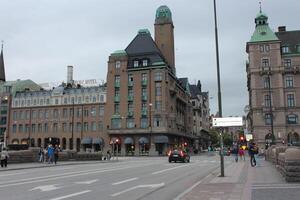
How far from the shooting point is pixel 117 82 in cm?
8981

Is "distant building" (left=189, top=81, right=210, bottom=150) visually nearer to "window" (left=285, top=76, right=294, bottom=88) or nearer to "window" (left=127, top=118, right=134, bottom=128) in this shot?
"window" (left=127, top=118, right=134, bottom=128)

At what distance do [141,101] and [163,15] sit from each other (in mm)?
24067

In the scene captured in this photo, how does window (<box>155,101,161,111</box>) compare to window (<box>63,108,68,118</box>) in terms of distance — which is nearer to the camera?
window (<box>155,101,161,111</box>)

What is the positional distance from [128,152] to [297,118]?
35.9 metres

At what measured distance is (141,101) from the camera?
8694 cm

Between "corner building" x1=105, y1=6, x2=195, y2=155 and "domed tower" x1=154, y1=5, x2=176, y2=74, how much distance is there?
318 centimetres

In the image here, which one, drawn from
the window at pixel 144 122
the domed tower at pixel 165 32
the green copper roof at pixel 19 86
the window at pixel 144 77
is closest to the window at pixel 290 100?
the domed tower at pixel 165 32

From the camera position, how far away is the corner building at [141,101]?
84812 millimetres

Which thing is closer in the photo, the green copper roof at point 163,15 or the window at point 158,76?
the window at point 158,76

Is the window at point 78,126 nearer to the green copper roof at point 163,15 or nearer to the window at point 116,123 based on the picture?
the window at point 116,123

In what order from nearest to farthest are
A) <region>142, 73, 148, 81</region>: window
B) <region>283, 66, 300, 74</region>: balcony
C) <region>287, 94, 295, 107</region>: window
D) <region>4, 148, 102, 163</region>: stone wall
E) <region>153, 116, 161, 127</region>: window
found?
1. <region>4, 148, 102, 163</region>: stone wall
2. <region>153, 116, 161, 127</region>: window
3. <region>287, 94, 295, 107</region>: window
4. <region>283, 66, 300, 74</region>: balcony
5. <region>142, 73, 148, 81</region>: window

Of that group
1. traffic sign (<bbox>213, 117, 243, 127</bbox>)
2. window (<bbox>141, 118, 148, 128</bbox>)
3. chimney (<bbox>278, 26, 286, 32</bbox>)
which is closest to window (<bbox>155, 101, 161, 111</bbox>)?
window (<bbox>141, 118, 148, 128</bbox>)

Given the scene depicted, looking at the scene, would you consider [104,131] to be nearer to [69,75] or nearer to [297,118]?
[69,75]

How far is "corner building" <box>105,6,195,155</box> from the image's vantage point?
8481 cm
